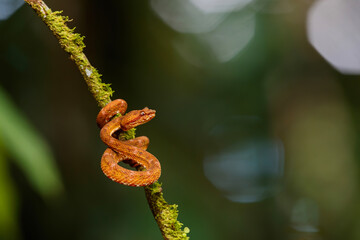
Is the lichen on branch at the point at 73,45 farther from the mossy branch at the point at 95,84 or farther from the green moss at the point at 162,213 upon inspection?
the green moss at the point at 162,213

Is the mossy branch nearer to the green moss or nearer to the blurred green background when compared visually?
the green moss

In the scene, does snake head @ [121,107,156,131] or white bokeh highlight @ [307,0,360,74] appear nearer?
snake head @ [121,107,156,131]

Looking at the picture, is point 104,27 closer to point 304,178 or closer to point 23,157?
point 23,157

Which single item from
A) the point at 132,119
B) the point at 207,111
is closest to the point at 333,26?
the point at 207,111

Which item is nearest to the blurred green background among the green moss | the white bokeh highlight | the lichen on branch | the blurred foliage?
the white bokeh highlight

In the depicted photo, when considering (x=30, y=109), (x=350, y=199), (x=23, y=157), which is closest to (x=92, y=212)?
(x=30, y=109)

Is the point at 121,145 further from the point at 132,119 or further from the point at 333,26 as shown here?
the point at 333,26
